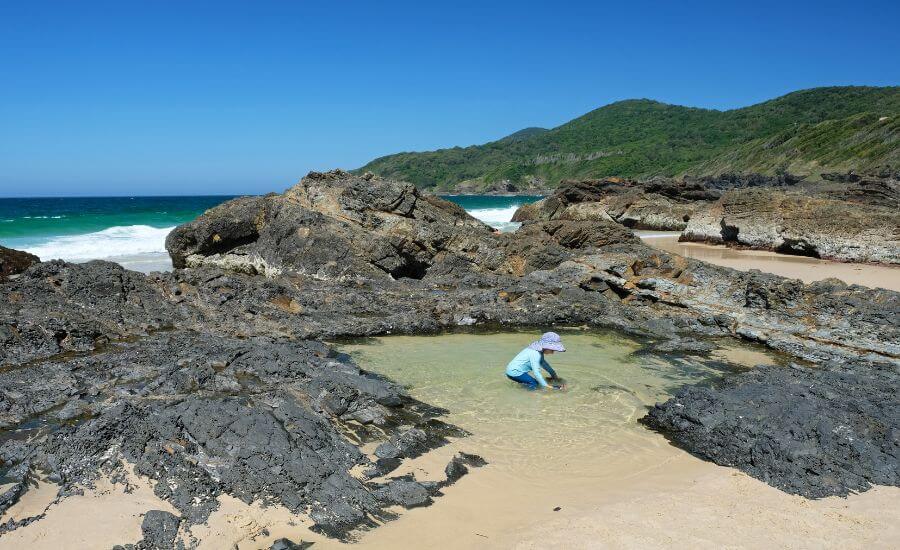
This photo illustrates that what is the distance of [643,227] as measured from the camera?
116ft

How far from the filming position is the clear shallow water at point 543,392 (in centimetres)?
590

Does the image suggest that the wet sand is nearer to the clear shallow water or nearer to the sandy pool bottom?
the clear shallow water

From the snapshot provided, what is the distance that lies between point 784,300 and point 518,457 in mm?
7668

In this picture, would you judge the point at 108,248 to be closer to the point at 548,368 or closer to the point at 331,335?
the point at 331,335

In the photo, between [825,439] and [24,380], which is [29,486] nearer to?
[24,380]

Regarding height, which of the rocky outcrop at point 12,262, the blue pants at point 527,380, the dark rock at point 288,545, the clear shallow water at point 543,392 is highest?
the rocky outcrop at point 12,262

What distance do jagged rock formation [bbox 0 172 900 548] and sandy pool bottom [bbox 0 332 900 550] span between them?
23cm

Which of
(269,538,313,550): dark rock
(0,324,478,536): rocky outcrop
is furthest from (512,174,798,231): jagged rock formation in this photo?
(269,538,313,550): dark rock

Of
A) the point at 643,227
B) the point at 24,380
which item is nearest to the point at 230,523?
the point at 24,380

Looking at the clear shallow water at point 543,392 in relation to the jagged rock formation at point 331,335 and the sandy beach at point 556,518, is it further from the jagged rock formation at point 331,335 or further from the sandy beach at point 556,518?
the sandy beach at point 556,518

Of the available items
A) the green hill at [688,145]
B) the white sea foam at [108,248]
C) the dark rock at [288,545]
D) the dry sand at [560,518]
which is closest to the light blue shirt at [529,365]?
the dry sand at [560,518]

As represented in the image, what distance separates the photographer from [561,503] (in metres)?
4.80

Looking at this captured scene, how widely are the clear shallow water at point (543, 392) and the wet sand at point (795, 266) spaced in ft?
28.8

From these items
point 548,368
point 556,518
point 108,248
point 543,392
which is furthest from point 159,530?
point 108,248
